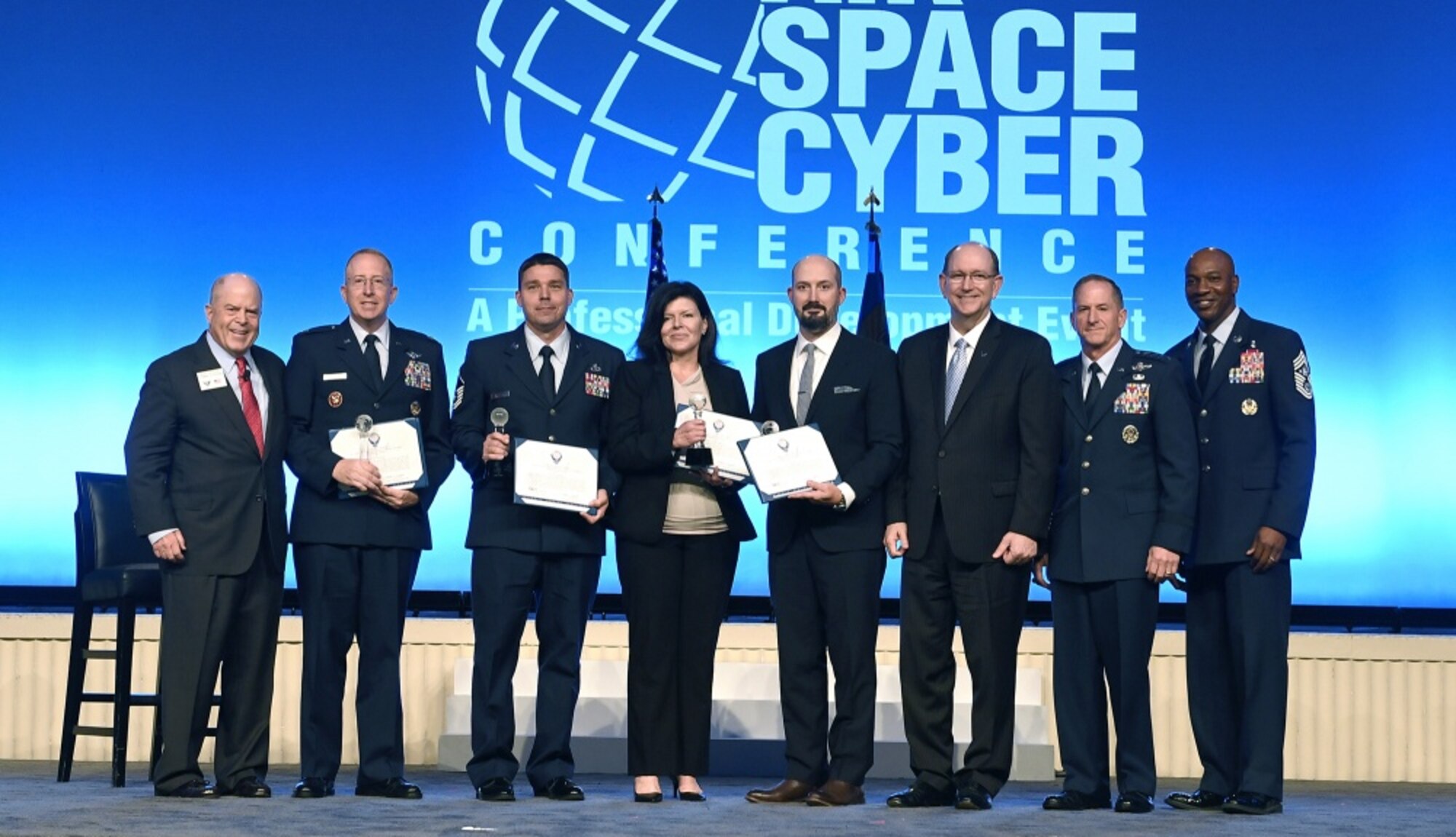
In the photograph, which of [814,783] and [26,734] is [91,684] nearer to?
[26,734]

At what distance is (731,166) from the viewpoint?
692 cm

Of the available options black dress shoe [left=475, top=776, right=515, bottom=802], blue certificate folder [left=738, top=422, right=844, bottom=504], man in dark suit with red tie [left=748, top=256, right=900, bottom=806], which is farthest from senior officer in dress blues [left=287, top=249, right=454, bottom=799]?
man in dark suit with red tie [left=748, top=256, right=900, bottom=806]

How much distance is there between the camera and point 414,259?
6875mm

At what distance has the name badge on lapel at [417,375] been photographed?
4.82 metres

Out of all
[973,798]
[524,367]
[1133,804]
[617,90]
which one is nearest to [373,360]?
[524,367]

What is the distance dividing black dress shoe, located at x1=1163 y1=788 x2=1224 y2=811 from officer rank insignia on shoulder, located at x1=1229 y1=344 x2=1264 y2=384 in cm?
113

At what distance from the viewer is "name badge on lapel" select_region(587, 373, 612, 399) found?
4.81 meters

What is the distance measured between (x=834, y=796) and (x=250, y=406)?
1.93 meters

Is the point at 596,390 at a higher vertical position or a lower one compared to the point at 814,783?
higher

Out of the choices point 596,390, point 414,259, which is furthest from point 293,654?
point 596,390

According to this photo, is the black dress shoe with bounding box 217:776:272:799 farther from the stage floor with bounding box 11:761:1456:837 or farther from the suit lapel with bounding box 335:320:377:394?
the suit lapel with bounding box 335:320:377:394

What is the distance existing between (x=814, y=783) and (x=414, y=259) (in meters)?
3.13

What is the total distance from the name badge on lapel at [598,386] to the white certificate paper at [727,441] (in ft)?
1.11

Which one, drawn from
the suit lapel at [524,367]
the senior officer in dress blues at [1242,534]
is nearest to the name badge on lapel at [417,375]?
the suit lapel at [524,367]
